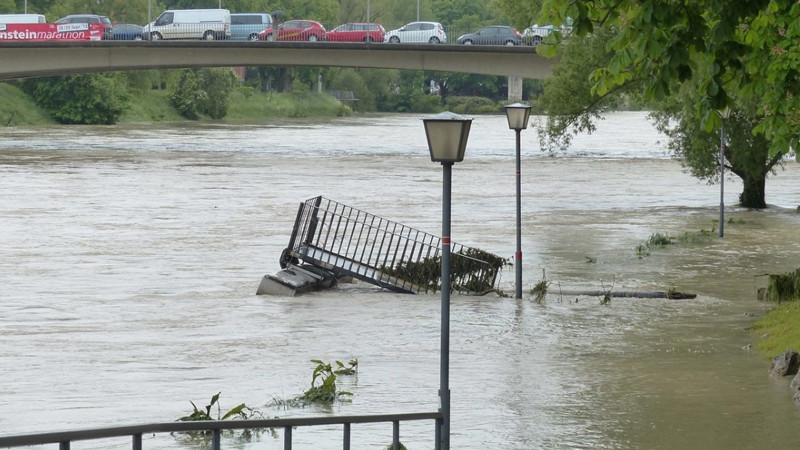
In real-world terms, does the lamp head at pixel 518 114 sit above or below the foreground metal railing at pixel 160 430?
above

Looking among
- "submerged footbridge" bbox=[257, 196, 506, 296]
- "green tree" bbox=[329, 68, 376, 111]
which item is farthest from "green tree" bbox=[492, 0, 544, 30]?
"green tree" bbox=[329, 68, 376, 111]

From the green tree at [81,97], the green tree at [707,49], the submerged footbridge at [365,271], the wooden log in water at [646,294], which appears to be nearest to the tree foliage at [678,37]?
the green tree at [707,49]

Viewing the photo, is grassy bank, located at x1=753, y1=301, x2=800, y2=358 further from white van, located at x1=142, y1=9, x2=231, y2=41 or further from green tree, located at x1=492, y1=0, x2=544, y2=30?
white van, located at x1=142, y1=9, x2=231, y2=41

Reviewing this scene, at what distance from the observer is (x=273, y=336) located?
1952 cm

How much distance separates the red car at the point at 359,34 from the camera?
74.1m

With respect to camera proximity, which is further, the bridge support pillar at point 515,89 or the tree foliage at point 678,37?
the bridge support pillar at point 515,89

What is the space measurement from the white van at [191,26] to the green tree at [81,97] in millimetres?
15802

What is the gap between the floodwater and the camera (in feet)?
46.5

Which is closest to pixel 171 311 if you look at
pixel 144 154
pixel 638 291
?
pixel 638 291

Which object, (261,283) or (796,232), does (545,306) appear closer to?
(261,283)

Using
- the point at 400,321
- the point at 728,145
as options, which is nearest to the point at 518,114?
the point at 400,321

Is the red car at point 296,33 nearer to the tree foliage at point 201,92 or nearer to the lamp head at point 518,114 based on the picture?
the tree foliage at point 201,92

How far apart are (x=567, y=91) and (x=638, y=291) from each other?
12.6 meters

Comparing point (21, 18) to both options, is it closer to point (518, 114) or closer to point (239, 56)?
point (239, 56)
